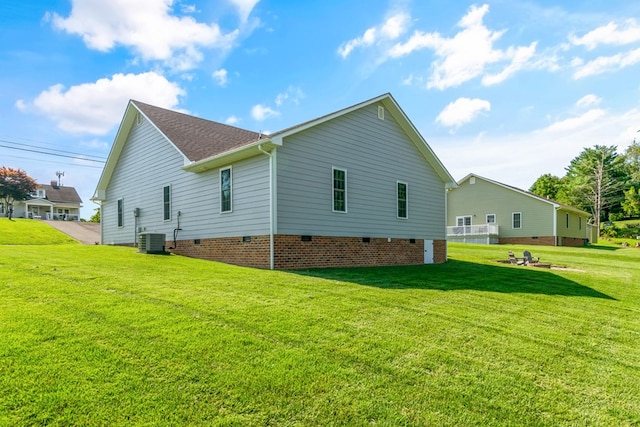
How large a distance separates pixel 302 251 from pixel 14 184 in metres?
49.4

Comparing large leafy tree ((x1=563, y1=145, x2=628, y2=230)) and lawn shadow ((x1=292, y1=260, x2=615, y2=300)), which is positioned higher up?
large leafy tree ((x1=563, y1=145, x2=628, y2=230))

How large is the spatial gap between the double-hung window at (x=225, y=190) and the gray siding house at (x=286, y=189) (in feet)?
0.11

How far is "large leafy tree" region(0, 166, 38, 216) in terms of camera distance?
148ft

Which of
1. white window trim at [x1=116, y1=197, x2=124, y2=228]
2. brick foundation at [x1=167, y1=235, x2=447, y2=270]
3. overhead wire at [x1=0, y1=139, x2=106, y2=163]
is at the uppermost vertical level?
overhead wire at [x1=0, y1=139, x2=106, y2=163]

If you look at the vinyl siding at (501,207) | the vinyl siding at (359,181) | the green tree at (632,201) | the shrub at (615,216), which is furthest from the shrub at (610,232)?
the vinyl siding at (359,181)

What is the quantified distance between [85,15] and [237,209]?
8557 millimetres

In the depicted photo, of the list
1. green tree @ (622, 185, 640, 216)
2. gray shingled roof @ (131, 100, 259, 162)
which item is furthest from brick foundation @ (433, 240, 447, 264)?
green tree @ (622, 185, 640, 216)

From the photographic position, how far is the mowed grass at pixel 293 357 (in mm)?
3057

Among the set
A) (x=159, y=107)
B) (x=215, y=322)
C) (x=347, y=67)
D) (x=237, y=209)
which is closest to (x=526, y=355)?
(x=215, y=322)

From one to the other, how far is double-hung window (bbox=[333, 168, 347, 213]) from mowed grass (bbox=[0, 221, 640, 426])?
5501 millimetres

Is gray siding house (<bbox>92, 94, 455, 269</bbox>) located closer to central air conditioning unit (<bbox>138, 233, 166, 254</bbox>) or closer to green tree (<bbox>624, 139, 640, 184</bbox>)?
central air conditioning unit (<bbox>138, 233, 166, 254</bbox>)

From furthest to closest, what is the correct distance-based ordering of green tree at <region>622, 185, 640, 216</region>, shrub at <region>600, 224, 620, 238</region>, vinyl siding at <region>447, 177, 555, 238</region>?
green tree at <region>622, 185, 640, 216</region> → shrub at <region>600, 224, 620, 238</region> → vinyl siding at <region>447, 177, 555, 238</region>

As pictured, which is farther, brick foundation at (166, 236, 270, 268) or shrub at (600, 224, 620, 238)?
shrub at (600, 224, 620, 238)

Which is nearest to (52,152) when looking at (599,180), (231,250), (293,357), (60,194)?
(231,250)
